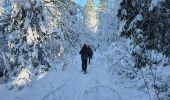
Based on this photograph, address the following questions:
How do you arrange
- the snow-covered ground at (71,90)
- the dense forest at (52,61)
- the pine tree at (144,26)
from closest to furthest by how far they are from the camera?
the pine tree at (144,26) < the snow-covered ground at (71,90) < the dense forest at (52,61)

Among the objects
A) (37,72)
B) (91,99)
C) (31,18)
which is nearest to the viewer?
(91,99)

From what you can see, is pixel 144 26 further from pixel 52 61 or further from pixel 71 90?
pixel 52 61

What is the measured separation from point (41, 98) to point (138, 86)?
3.74 metres

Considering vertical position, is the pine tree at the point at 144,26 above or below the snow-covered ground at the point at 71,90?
above

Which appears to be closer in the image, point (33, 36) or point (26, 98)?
point (26, 98)

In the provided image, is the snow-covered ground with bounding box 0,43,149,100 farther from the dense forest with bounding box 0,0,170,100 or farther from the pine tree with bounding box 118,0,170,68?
the pine tree with bounding box 118,0,170,68

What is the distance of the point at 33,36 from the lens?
15805 mm

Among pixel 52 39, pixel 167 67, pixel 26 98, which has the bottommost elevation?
pixel 26 98

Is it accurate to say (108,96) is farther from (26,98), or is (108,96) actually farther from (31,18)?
(31,18)

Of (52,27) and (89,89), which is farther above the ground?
(52,27)

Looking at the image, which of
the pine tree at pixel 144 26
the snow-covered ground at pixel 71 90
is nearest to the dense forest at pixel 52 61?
the snow-covered ground at pixel 71 90

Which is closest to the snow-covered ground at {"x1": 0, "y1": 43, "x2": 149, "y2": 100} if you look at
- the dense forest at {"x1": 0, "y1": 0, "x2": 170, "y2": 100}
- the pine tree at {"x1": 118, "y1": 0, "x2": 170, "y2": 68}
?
the dense forest at {"x1": 0, "y1": 0, "x2": 170, "y2": 100}

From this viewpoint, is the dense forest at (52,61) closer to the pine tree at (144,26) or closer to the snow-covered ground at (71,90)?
the snow-covered ground at (71,90)

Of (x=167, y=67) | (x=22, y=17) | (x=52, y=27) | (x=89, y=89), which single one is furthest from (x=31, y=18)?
(x=167, y=67)
